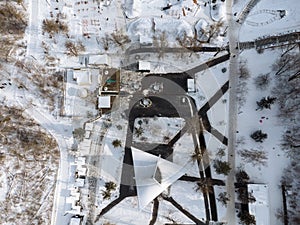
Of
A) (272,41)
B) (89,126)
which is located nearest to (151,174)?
(89,126)

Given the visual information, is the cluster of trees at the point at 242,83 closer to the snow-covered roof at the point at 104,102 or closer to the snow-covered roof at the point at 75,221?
the snow-covered roof at the point at 104,102

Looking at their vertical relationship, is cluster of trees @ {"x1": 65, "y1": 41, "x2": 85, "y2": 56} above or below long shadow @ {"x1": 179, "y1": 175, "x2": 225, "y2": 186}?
above

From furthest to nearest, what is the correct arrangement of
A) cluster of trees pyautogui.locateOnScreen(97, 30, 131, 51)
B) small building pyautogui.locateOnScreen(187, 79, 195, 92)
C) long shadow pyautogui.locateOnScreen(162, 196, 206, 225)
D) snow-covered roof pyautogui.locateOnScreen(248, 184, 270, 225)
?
cluster of trees pyautogui.locateOnScreen(97, 30, 131, 51)
small building pyautogui.locateOnScreen(187, 79, 195, 92)
long shadow pyautogui.locateOnScreen(162, 196, 206, 225)
snow-covered roof pyautogui.locateOnScreen(248, 184, 270, 225)

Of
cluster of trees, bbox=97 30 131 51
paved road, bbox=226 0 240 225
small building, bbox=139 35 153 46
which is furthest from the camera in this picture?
cluster of trees, bbox=97 30 131 51

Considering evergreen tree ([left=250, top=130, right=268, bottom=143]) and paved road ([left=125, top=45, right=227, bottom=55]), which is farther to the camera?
paved road ([left=125, top=45, right=227, bottom=55])

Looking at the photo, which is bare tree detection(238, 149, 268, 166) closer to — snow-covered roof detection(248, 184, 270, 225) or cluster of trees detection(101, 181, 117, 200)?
snow-covered roof detection(248, 184, 270, 225)

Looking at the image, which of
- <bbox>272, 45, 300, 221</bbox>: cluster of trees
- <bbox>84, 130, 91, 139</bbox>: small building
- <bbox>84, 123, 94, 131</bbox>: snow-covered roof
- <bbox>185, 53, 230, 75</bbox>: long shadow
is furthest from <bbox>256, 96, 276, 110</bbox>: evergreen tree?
<bbox>84, 130, 91, 139</bbox>: small building

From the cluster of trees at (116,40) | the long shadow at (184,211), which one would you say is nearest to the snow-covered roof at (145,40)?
the cluster of trees at (116,40)

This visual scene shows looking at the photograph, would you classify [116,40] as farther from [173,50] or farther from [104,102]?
[104,102]
